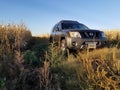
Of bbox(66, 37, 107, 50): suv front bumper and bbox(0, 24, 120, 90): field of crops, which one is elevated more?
bbox(66, 37, 107, 50): suv front bumper

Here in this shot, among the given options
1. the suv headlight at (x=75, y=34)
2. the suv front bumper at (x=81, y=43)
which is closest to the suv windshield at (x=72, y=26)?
the suv headlight at (x=75, y=34)

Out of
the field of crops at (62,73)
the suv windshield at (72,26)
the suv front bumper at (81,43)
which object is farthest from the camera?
the suv windshield at (72,26)

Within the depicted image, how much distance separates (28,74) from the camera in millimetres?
9523

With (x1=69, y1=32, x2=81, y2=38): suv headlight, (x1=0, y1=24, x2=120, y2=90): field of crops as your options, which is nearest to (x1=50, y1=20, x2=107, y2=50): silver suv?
(x1=69, y1=32, x2=81, y2=38): suv headlight

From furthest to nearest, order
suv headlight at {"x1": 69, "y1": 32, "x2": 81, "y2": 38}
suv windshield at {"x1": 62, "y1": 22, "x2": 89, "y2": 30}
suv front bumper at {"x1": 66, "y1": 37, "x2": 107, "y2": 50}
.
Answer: suv windshield at {"x1": 62, "y1": 22, "x2": 89, "y2": 30}
suv headlight at {"x1": 69, "y1": 32, "x2": 81, "y2": 38}
suv front bumper at {"x1": 66, "y1": 37, "x2": 107, "y2": 50}

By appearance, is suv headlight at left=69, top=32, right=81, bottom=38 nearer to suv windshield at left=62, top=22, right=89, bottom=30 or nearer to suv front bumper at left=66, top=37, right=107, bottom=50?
suv front bumper at left=66, top=37, right=107, bottom=50

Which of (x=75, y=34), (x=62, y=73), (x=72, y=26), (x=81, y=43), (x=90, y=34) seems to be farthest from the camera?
(x=72, y=26)

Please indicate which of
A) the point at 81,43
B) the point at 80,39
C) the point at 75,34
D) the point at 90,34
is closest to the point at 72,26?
the point at 90,34

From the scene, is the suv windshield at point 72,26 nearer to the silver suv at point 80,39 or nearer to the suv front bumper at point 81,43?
the silver suv at point 80,39

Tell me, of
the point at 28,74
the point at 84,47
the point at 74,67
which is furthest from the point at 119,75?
the point at 84,47

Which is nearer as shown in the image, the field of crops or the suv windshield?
the field of crops

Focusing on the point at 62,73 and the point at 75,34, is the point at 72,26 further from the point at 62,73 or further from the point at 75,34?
the point at 62,73

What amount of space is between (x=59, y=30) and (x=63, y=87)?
23.7 ft

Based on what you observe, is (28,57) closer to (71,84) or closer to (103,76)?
(71,84)
